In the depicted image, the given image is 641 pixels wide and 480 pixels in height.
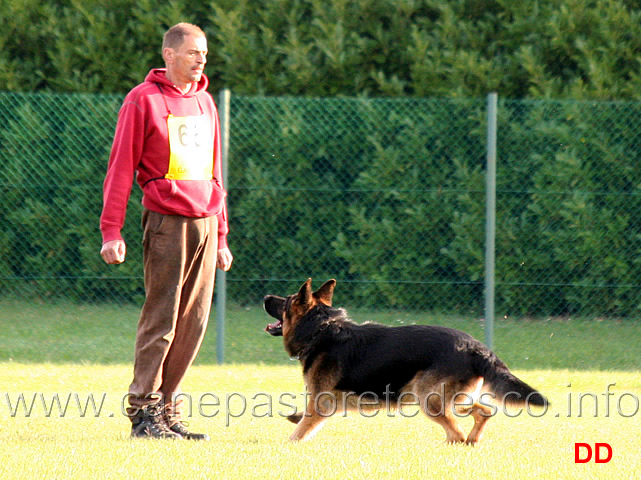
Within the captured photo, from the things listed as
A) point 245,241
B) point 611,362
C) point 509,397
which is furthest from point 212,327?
point 509,397

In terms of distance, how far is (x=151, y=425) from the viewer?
5152 mm

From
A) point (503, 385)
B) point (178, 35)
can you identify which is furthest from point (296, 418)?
point (178, 35)

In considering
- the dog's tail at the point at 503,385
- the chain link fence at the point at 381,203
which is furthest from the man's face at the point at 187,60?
the chain link fence at the point at 381,203

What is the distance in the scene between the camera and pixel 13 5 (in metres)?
10.5

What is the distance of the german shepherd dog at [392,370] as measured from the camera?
5043mm

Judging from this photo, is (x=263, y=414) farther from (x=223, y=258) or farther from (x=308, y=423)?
(x=223, y=258)

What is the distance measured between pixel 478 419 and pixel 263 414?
162 centimetres

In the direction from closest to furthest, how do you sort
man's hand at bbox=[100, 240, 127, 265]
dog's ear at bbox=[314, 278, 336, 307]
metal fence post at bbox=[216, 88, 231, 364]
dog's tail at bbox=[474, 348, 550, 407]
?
1. dog's tail at bbox=[474, 348, 550, 407]
2. man's hand at bbox=[100, 240, 127, 265]
3. dog's ear at bbox=[314, 278, 336, 307]
4. metal fence post at bbox=[216, 88, 231, 364]

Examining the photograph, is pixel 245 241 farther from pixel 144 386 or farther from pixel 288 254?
pixel 144 386

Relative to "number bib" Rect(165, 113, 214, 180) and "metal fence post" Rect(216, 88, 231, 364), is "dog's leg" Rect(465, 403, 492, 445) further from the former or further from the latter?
"metal fence post" Rect(216, 88, 231, 364)

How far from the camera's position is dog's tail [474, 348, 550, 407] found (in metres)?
4.80

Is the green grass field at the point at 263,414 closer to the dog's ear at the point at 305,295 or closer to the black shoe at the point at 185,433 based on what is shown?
the black shoe at the point at 185,433

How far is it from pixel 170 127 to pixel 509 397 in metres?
2.30

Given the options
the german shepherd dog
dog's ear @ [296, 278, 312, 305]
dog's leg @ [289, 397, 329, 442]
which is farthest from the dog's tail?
dog's ear @ [296, 278, 312, 305]
